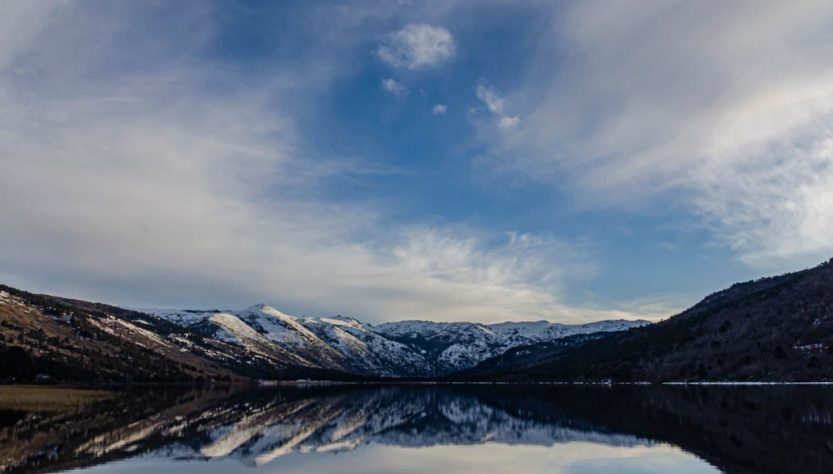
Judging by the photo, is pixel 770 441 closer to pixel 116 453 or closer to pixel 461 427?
pixel 461 427

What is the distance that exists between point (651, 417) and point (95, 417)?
7401 centimetres

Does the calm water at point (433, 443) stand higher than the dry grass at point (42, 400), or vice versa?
the calm water at point (433, 443)

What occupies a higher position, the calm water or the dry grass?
the calm water

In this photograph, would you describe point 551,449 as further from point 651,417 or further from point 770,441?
point 651,417

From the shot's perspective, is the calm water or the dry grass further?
the dry grass

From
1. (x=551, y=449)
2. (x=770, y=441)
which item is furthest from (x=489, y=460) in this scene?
(x=770, y=441)

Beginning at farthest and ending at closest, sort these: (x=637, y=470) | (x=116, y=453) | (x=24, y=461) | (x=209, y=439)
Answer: (x=209, y=439), (x=116, y=453), (x=24, y=461), (x=637, y=470)

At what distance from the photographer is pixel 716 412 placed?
3260 inches

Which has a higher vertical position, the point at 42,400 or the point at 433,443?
the point at 433,443

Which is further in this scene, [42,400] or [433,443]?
[42,400]

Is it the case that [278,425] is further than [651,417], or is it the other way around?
[651,417]

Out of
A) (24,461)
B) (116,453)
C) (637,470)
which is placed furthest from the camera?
(116,453)

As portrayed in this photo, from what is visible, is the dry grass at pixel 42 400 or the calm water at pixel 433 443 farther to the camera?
the dry grass at pixel 42 400

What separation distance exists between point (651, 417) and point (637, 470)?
4377cm
